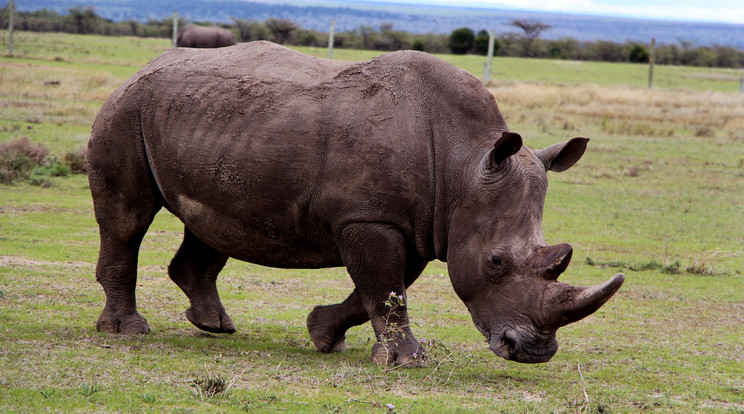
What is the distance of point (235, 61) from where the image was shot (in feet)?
22.7

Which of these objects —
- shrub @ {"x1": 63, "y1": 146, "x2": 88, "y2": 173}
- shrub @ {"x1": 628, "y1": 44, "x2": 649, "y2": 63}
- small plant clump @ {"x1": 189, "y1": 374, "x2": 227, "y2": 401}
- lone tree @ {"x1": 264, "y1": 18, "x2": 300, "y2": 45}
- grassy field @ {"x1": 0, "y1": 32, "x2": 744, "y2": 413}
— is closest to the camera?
small plant clump @ {"x1": 189, "y1": 374, "x2": 227, "y2": 401}

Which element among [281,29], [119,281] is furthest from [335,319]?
[281,29]

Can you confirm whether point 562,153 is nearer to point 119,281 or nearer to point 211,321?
point 211,321

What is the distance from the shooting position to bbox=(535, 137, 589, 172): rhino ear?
6.43 metres

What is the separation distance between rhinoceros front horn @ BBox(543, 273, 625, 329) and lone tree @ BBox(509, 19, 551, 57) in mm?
72200

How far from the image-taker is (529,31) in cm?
10825

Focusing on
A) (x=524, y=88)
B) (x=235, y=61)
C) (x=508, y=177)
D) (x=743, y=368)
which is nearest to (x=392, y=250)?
(x=508, y=177)

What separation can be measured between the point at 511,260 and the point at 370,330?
8.46 ft

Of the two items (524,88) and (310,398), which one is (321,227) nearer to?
(310,398)

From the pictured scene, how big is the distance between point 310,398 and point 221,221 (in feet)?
5.95

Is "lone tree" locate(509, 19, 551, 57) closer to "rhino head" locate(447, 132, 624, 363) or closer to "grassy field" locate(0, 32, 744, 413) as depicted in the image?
"grassy field" locate(0, 32, 744, 413)

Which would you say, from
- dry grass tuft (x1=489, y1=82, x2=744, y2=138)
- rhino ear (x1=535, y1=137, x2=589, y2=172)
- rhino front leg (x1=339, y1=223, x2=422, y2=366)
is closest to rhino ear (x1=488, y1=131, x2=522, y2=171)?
rhino ear (x1=535, y1=137, x2=589, y2=172)

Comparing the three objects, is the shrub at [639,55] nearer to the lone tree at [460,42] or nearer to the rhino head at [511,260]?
the lone tree at [460,42]

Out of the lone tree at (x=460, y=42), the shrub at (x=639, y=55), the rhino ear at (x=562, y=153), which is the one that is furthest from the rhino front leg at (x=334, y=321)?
the shrub at (x=639, y=55)
